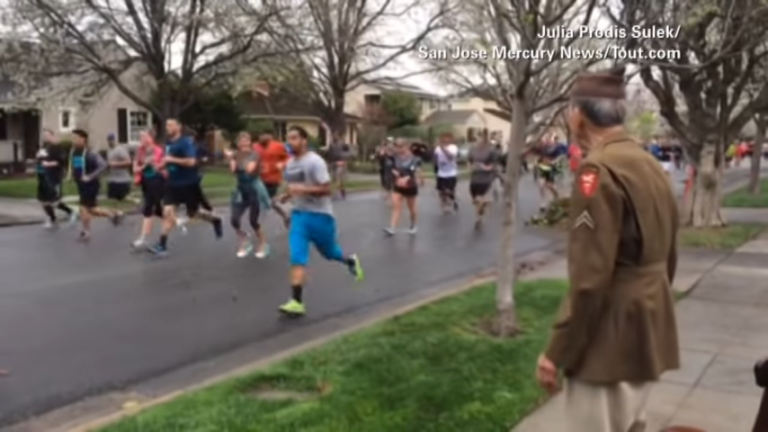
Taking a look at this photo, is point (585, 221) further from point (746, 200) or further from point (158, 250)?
point (746, 200)

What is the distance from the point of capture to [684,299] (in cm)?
838

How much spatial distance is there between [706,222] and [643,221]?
1262 cm

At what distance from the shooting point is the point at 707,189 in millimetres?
14594

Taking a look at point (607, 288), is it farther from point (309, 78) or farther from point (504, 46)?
point (309, 78)

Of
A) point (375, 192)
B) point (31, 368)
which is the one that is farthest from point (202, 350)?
point (375, 192)

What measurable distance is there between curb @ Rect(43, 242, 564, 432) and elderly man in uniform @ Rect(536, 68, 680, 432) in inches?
113

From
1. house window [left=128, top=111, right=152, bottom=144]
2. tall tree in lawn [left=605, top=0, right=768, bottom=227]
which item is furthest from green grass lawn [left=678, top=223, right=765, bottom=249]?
house window [left=128, top=111, right=152, bottom=144]

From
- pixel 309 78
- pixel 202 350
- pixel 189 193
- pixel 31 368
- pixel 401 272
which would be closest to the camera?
pixel 31 368

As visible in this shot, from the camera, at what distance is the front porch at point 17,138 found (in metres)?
32.1

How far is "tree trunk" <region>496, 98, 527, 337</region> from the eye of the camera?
6621mm

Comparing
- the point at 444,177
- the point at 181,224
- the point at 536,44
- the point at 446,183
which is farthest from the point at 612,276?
the point at 446,183

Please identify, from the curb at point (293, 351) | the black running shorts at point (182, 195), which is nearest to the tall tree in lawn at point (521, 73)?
the curb at point (293, 351)

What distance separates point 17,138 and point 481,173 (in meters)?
25.5

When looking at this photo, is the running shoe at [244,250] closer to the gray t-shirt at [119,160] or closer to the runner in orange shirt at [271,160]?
the runner in orange shirt at [271,160]
